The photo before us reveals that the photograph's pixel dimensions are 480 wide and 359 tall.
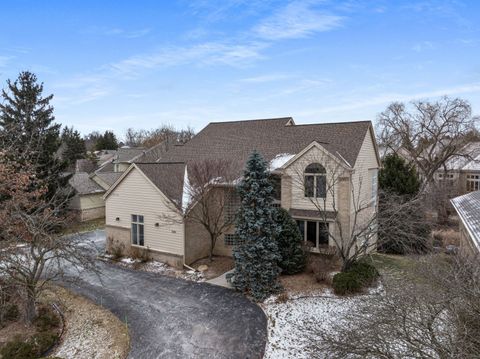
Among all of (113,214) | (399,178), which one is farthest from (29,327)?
(399,178)

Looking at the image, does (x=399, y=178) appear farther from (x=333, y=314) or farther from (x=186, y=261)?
(x=186, y=261)

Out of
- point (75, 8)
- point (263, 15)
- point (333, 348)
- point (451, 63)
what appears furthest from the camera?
point (451, 63)

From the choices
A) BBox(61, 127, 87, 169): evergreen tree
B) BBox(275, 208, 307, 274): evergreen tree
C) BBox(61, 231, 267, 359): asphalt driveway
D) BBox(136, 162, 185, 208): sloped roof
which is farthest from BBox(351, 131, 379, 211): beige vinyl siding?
BBox(61, 127, 87, 169): evergreen tree

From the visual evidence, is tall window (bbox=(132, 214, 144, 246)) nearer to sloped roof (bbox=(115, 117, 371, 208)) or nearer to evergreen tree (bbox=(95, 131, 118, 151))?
sloped roof (bbox=(115, 117, 371, 208))

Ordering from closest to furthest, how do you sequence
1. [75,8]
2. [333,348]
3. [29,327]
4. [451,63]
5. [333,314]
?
1. [333,348]
2. [29,327]
3. [333,314]
4. [75,8]
5. [451,63]

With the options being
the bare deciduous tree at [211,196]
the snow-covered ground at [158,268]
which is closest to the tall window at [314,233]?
the bare deciduous tree at [211,196]

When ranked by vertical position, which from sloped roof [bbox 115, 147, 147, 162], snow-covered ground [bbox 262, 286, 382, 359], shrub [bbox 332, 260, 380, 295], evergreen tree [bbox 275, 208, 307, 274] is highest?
sloped roof [bbox 115, 147, 147, 162]

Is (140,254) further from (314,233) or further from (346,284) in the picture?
(346,284)
